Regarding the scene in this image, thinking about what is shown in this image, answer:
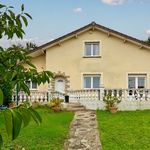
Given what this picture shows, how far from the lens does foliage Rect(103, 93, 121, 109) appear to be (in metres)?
24.2

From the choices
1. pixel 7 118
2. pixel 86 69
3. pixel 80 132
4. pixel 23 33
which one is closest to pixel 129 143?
pixel 80 132

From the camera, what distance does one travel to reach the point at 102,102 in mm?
25469

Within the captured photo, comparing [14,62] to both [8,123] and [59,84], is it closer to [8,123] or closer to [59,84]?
[8,123]

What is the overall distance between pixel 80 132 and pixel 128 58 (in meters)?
17.2

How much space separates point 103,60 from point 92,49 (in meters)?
1.23

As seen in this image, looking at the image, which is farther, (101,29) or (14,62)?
(101,29)

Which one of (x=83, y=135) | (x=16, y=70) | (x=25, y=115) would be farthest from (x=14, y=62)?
(x=83, y=135)

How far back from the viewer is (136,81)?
102 ft

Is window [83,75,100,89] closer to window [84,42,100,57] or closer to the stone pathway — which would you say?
window [84,42,100,57]

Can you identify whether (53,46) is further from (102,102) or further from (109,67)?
(102,102)

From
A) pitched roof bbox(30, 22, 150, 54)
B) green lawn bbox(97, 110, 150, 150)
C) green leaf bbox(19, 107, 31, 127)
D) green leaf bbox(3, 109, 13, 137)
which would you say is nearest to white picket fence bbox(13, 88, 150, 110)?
green lawn bbox(97, 110, 150, 150)

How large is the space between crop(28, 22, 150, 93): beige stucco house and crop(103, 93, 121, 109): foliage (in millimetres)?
6126

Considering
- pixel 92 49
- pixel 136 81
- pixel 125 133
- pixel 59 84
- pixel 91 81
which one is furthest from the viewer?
pixel 59 84

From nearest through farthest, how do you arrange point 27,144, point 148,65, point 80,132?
→ point 27,144 → point 80,132 → point 148,65
